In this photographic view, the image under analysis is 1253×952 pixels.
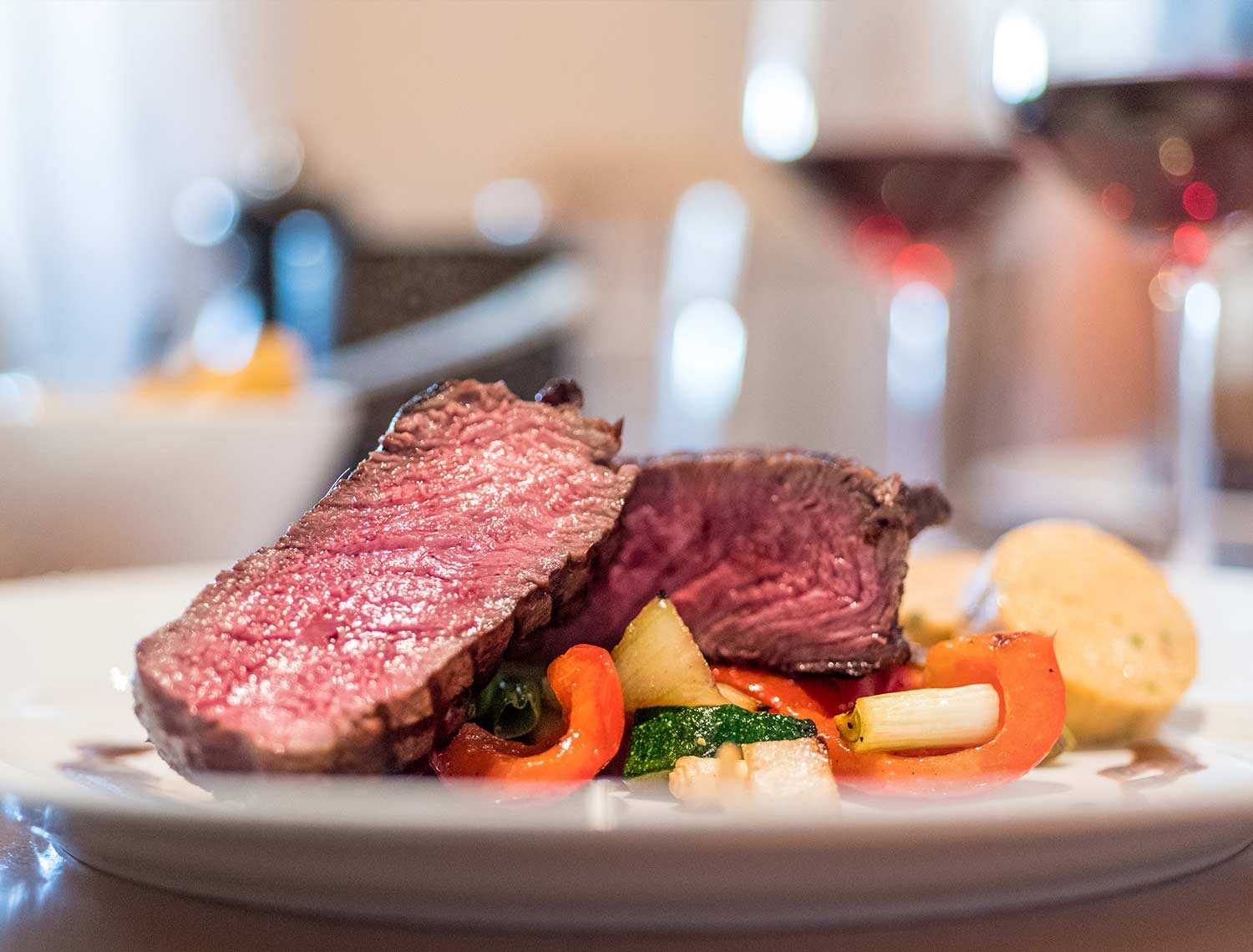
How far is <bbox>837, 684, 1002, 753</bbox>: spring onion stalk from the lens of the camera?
3.45ft

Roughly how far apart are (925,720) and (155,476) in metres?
1.54

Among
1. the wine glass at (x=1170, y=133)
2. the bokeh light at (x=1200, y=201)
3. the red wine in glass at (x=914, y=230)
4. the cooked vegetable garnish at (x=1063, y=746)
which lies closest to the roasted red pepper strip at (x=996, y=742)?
the cooked vegetable garnish at (x=1063, y=746)

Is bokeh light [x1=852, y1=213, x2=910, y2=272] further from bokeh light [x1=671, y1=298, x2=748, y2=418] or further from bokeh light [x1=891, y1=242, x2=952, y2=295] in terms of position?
bokeh light [x1=671, y1=298, x2=748, y2=418]

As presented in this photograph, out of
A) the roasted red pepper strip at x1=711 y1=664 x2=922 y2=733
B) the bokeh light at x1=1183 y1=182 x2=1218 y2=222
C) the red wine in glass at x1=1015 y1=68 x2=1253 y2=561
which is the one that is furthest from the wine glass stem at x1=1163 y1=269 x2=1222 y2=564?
the roasted red pepper strip at x1=711 y1=664 x2=922 y2=733

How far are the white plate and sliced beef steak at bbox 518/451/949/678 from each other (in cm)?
28

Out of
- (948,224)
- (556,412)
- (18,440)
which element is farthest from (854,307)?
(556,412)

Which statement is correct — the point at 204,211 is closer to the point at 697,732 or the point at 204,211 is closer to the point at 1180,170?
the point at 1180,170

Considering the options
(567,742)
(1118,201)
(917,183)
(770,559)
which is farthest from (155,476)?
(917,183)

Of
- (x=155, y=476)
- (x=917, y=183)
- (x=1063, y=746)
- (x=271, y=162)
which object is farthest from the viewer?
(x=271, y=162)

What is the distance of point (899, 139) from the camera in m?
2.83

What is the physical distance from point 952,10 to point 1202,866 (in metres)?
2.30

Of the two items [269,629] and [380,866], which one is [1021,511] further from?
[380,866]

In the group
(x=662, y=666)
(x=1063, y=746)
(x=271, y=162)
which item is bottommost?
(x=1063, y=746)

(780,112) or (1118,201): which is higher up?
(780,112)
